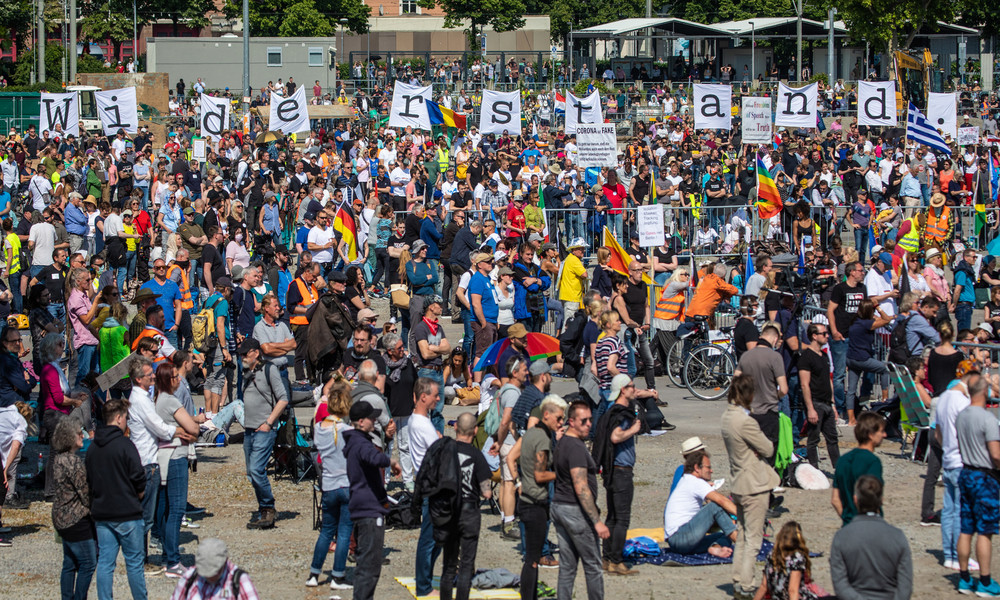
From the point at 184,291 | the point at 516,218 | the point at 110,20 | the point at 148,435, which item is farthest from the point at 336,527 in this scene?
the point at 110,20

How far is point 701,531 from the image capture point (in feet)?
33.6

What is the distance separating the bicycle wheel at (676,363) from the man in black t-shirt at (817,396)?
397cm

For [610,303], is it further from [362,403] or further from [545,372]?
[362,403]

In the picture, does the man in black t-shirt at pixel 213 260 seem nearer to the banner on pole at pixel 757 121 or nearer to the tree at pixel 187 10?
the banner on pole at pixel 757 121

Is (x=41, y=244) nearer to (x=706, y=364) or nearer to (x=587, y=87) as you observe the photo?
(x=706, y=364)

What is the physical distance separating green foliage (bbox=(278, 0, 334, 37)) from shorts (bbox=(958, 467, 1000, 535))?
6839 centimetres

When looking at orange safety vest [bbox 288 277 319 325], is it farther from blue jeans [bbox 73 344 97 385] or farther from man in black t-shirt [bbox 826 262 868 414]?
man in black t-shirt [bbox 826 262 868 414]

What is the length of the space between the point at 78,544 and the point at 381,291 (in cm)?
1290

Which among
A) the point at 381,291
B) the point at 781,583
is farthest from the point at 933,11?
the point at 781,583

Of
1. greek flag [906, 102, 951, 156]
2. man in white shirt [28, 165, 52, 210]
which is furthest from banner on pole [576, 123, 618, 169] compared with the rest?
man in white shirt [28, 165, 52, 210]

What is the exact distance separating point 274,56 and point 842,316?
2020 inches

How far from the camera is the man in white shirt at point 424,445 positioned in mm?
9078

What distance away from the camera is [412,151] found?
30.7 metres

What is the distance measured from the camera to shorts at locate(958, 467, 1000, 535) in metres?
9.21
